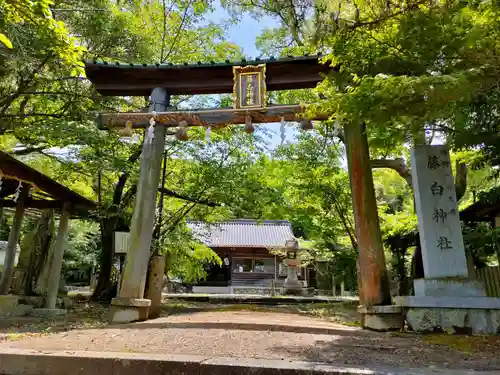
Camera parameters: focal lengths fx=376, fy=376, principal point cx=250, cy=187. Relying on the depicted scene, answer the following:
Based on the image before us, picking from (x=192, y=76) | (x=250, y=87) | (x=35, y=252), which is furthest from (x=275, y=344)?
(x=35, y=252)

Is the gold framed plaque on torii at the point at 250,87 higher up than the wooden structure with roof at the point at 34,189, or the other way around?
the gold framed plaque on torii at the point at 250,87

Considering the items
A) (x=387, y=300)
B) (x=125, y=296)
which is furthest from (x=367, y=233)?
(x=125, y=296)

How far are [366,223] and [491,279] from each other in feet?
22.6

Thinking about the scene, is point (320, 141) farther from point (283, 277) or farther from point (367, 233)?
point (283, 277)

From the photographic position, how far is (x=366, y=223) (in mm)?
6844

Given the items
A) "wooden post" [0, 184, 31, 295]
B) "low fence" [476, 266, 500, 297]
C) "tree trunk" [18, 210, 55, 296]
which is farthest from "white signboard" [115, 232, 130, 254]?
"low fence" [476, 266, 500, 297]

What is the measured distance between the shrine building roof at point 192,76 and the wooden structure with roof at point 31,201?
255 centimetres

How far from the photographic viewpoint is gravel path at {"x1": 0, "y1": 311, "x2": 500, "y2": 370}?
3.73 m

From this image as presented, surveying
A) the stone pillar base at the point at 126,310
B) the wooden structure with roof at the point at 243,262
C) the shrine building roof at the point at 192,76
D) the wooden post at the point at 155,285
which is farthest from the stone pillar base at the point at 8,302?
the wooden structure with roof at the point at 243,262

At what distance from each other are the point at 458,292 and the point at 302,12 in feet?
17.1

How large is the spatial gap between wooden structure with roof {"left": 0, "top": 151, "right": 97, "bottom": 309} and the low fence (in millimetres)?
11783

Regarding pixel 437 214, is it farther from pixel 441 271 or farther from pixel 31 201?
pixel 31 201

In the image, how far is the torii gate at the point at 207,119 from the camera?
6.81 meters

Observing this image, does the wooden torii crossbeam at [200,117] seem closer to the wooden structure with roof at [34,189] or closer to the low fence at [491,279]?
the wooden structure with roof at [34,189]
